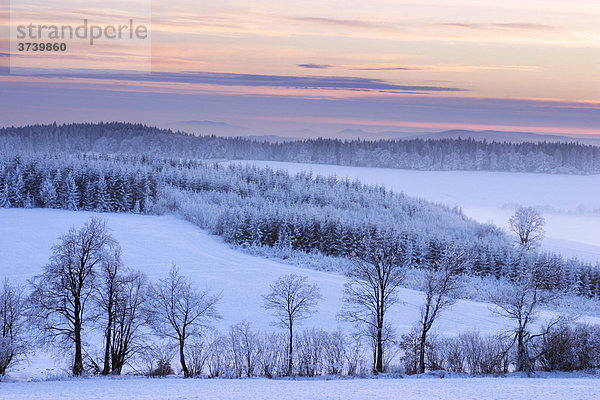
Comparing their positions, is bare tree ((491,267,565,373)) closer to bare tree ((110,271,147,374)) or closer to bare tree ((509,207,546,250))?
bare tree ((110,271,147,374))

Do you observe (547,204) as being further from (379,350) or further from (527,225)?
(379,350)

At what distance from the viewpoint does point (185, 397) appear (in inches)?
897

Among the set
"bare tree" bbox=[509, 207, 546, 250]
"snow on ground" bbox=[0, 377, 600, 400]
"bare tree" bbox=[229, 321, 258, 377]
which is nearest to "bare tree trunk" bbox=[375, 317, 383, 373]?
"snow on ground" bbox=[0, 377, 600, 400]

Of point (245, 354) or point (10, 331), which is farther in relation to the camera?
point (245, 354)

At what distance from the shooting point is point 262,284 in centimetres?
5803

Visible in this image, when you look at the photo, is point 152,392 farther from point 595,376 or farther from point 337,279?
point 337,279

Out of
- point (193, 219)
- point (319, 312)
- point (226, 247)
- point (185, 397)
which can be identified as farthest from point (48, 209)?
point (185, 397)

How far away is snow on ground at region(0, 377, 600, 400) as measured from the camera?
896 inches

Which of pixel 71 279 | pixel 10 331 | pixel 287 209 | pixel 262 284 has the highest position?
pixel 287 209

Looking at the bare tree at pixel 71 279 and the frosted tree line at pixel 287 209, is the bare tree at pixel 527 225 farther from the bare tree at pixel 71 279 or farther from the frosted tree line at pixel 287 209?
the bare tree at pixel 71 279

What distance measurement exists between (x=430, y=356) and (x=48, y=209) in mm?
87371

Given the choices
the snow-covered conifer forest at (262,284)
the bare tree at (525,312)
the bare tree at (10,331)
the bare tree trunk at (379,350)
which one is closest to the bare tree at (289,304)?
the snow-covered conifer forest at (262,284)

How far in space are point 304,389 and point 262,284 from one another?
33596 millimetres

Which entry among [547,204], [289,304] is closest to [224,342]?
[289,304]
